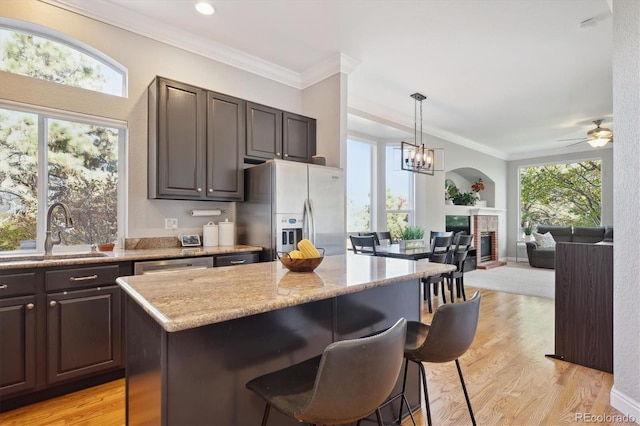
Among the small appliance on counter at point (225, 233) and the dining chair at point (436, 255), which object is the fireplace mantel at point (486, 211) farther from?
the small appliance on counter at point (225, 233)

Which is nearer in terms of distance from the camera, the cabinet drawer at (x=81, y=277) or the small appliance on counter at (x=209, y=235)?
the cabinet drawer at (x=81, y=277)

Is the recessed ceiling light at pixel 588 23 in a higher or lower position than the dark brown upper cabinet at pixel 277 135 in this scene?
higher

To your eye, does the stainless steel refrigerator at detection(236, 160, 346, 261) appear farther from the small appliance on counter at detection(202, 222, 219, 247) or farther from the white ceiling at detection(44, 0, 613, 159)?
the white ceiling at detection(44, 0, 613, 159)

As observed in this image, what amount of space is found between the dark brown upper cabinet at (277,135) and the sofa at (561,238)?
21.6 ft

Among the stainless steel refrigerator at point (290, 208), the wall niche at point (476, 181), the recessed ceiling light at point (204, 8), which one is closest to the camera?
the recessed ceiling light at point (204, 8)

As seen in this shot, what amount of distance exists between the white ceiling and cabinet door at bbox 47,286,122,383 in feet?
7.83

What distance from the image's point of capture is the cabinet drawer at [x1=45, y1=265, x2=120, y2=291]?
219 centimetres

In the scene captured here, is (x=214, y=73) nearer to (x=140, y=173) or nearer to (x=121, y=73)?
(x=121, y=73)

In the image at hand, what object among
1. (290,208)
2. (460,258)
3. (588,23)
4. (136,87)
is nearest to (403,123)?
(460,258)

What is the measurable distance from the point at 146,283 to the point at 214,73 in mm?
2848

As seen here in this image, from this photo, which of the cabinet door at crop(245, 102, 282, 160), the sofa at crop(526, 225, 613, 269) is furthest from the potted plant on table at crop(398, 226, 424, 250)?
the sofa at crop(526, 225, 613, 269)

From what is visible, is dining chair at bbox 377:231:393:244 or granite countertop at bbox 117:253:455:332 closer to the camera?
granite countertop at bbox 117:253:455:332

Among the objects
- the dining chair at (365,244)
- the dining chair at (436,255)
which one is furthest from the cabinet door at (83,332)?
Result: the dining chair at (436,255)

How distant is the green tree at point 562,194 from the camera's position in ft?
26.3
